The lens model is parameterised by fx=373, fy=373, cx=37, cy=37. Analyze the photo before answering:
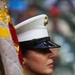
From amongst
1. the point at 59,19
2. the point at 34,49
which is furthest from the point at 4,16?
the point at 59,19

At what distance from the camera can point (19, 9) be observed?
17.4 feet

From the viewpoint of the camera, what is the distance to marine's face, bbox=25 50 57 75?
2228 mm

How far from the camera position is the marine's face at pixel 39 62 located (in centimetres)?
223

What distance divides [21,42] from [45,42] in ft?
0.49

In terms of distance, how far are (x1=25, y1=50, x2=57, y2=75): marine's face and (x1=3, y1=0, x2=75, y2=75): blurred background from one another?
8.83 ft

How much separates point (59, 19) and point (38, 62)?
132 inches

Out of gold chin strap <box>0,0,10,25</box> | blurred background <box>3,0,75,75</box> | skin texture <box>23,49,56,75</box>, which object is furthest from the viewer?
blurred background <box>3,0,75,75</box>

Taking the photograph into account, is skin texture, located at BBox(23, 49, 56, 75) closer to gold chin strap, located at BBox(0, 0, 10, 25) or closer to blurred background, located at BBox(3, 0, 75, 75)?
gold chin strap, located at BBox(0, 0, 10, 25)

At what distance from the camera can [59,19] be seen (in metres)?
5.55

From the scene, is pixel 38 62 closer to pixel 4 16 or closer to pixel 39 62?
pixel 39 62

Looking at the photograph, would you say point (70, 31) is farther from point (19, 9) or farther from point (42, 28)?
point (42, 28)

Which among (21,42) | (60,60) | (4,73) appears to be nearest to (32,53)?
(21,42)

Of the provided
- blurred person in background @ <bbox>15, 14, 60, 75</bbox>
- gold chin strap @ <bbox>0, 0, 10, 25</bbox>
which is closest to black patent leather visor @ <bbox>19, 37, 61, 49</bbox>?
blurred person in background @ <bbox>15, 14, 60, 75</bbox>

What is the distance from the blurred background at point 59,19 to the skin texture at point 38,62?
2691 mm
